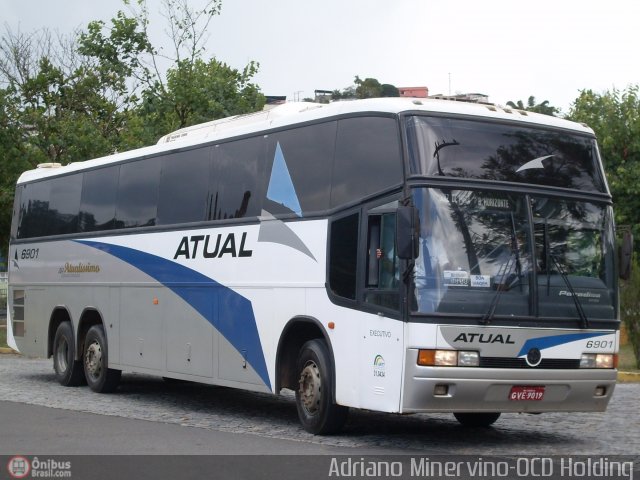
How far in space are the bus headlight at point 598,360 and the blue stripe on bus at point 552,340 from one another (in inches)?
8.4

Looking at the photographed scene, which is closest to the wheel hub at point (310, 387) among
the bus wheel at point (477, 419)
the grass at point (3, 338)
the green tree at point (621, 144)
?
the bus wheel at point (477, 419)

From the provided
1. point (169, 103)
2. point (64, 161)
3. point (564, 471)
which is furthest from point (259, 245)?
point (64, 161)

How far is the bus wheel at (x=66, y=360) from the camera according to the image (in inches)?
784

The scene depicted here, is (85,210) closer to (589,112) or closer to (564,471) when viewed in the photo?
(564,471)

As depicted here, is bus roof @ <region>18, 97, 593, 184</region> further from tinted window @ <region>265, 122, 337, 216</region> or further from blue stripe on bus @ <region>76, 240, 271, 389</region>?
blue stripe on bus @ <region>76, 240, 271, 389</region>

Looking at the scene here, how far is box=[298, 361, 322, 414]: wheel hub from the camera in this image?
13133 mm

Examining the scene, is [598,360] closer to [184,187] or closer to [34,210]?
[184,187]

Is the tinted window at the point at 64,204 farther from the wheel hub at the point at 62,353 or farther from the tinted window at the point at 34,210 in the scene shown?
the wheel hub at the point at 62,353

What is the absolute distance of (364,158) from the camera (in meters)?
12.8

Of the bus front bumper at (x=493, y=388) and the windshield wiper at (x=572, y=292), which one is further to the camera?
the windshield wiper at (x=572, y=292)

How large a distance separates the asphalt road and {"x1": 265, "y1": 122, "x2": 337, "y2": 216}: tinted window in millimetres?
2675

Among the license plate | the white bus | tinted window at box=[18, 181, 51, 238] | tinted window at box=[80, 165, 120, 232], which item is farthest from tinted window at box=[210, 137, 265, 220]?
tinted window at box=[18, 181, 51, 238]

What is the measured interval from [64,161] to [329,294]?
2321cm

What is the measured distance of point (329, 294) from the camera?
42.9 ft
